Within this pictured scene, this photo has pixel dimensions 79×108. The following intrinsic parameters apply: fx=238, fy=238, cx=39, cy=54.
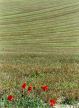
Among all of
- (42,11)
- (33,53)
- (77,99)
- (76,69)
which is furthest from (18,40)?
(77,99)

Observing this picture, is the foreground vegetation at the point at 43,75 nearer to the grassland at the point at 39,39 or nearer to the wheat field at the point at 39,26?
the grassland at the point at 39,39

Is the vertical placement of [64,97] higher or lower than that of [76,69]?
lower

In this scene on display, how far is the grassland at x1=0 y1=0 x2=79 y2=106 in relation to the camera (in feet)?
16.3

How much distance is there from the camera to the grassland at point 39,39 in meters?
4.98

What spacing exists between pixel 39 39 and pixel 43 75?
83cm

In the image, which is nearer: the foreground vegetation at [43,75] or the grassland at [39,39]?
the foreground vegetation at [43,75]

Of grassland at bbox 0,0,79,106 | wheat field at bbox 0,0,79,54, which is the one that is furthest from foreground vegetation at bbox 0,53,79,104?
wheat field at bbox 0,0,79,54

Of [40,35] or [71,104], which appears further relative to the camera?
[40,35]

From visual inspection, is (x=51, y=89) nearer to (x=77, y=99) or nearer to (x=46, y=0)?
(x=77, y=99)

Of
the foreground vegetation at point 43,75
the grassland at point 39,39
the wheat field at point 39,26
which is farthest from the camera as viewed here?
the wheat field at point 39,26

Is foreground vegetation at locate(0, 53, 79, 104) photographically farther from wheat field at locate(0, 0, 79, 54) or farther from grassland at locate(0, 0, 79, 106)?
wheat field at locate(0, 0, 79, 54)

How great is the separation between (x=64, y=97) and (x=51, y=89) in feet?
1.00

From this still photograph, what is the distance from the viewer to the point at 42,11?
17.4 feet

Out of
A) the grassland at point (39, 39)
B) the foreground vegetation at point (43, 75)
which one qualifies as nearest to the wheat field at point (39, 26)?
the grassland at point (39, 39)
